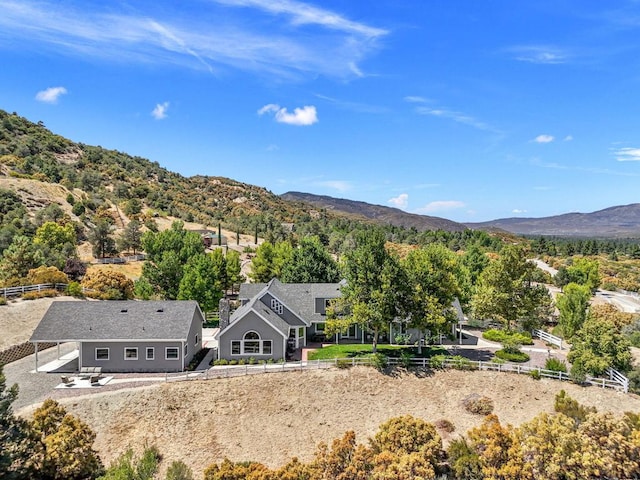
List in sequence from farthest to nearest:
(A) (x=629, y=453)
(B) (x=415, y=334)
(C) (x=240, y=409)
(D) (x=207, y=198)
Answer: (D) (x=207, y=198) → (B) (x=415, y=334) → (C) (x=240, y=409) → (A) (x=629, y=453)

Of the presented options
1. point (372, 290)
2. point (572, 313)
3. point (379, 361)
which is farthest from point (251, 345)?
point (572, 313)

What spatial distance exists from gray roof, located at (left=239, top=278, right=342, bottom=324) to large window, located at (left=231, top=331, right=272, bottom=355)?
4.93 m

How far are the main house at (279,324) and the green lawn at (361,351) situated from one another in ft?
4.47

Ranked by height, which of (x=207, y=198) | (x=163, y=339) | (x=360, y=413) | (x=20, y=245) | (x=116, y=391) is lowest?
(x=360, y=413)

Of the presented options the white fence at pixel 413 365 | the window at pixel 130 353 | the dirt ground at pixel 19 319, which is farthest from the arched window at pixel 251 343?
the dirt ground at pixel 19 319

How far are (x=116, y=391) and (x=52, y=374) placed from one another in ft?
23.3

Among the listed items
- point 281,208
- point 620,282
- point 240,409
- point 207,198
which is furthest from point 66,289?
point 281,208

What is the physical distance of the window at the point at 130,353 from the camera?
3141cm

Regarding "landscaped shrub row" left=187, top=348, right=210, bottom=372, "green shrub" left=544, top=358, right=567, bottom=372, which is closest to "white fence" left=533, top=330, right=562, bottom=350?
"green shrub" left=544, top=358, right=567, bottom=372

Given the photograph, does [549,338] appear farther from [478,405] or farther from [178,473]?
[178,473]

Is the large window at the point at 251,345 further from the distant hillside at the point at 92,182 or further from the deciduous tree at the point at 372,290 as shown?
the distant hillside at the point at 92,182

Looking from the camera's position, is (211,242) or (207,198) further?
(207,198)

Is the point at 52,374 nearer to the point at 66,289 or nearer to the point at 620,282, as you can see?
the point at 66,289

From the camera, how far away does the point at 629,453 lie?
793 inches
